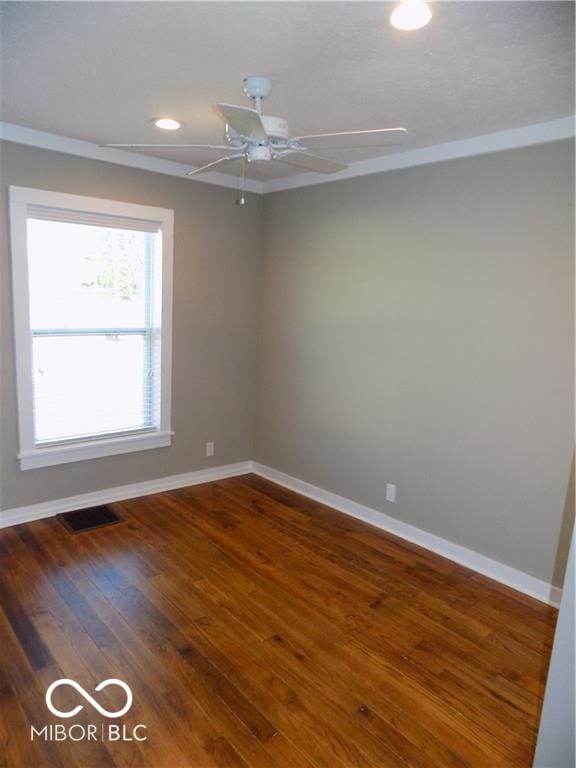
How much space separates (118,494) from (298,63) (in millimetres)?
3213

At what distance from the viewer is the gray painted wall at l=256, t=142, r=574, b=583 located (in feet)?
9.22

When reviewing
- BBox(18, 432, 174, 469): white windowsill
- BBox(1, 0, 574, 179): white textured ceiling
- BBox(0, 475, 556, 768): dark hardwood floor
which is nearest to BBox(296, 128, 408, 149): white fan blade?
BBox(1, 0, 574, 179): white textured ceiling

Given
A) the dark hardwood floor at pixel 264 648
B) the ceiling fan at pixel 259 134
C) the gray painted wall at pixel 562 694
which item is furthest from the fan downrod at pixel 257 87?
the dark hardwood floor at pixel 264 648

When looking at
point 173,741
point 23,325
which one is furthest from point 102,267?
point 173,741

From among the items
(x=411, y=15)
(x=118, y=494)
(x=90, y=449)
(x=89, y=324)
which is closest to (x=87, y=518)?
(x=118, y=494)

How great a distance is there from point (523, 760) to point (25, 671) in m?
2.02

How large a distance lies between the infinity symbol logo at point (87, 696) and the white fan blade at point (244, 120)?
2277 millimetres

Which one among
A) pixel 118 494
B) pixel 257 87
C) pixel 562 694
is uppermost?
pixel 257 87

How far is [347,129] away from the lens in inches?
114

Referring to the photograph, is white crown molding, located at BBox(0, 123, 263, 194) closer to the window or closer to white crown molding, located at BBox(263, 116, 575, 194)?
the window

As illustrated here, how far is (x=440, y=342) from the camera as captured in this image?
10.8ft

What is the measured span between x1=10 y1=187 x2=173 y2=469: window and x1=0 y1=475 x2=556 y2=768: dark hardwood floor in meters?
0.74

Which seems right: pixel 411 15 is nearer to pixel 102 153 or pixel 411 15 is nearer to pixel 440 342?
pixel 440 342

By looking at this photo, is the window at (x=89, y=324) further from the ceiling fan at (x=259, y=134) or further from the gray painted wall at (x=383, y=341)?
the ceiling fan at (x=259, y=134)
